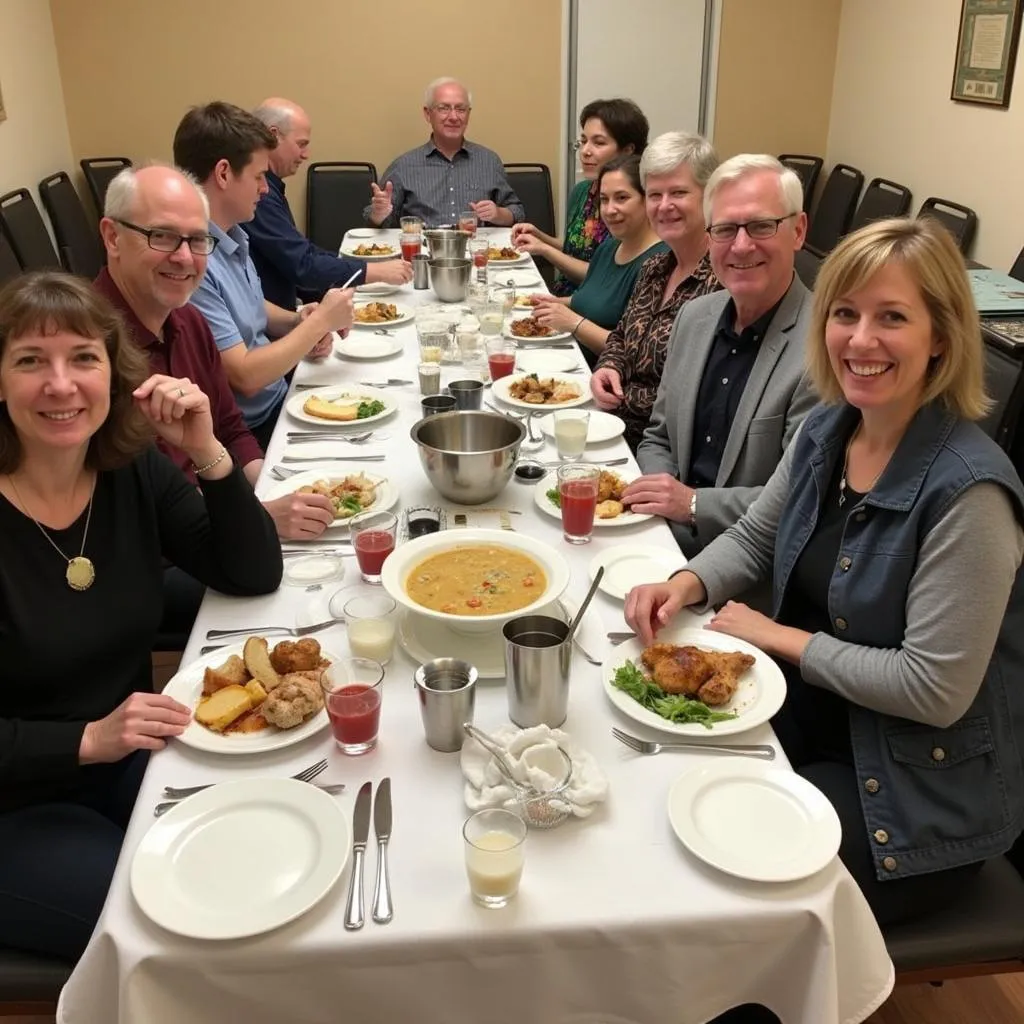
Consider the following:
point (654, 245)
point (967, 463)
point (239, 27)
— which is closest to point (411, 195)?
point (239, 27)

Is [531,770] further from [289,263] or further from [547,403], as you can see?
[289,263]

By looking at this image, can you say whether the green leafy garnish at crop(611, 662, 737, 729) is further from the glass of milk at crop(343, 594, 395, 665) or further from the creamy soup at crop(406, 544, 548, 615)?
the glass of milk at crop(343, 594, 395, 665)

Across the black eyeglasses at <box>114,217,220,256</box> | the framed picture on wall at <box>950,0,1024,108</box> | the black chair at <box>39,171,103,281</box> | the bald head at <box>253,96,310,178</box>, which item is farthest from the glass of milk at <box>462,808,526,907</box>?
the black chair at <box>39,171,103,281</box>

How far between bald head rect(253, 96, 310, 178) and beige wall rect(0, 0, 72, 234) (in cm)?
147

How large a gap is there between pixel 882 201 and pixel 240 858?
508cm

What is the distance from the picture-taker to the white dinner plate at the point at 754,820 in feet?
3.56

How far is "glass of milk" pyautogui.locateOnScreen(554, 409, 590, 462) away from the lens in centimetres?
217

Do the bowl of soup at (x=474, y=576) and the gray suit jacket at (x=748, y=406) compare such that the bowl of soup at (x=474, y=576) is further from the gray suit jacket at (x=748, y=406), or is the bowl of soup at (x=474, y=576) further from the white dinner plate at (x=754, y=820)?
the gray suit jacket at (x=748, y=406)

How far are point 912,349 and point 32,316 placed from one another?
133cm

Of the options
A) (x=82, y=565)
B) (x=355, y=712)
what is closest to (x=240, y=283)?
(x=82, y=565)

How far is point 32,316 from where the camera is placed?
1.48 meters

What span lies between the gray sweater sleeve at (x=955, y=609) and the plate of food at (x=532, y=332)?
1.92 m

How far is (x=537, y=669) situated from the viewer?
4.14ft

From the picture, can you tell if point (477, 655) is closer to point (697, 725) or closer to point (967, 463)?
point (697, 725)
